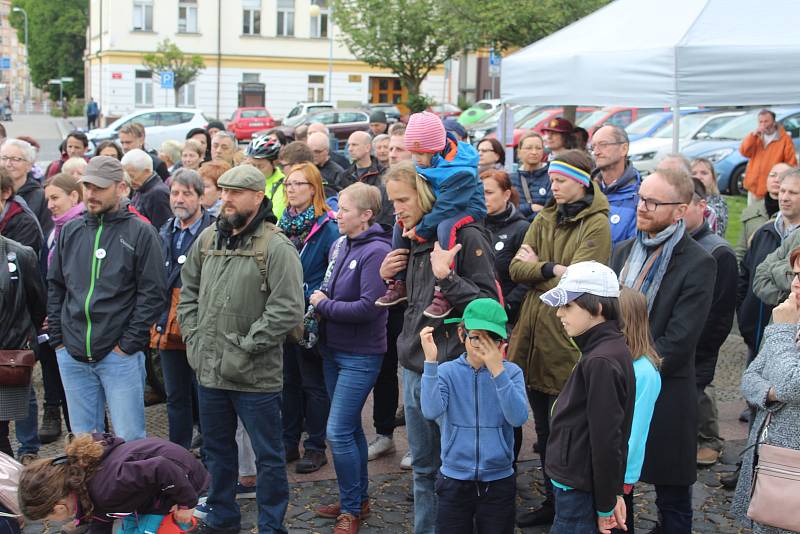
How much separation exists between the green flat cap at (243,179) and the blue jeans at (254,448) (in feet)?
3.58

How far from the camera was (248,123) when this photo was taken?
3656 cm

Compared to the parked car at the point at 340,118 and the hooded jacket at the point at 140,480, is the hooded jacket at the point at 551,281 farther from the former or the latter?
the parked car at the point at 340,118

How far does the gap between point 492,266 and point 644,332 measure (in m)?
0.85

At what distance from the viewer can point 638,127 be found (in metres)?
21.6

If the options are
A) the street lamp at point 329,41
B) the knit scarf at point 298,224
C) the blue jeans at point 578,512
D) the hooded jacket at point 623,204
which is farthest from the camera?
the street lamp at point 329,41

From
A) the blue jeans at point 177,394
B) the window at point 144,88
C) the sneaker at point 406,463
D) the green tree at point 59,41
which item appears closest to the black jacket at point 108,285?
the blue jeans at point 177,394

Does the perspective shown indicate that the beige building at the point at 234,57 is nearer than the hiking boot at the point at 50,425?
No

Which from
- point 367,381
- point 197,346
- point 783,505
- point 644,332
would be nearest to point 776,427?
point 783,505

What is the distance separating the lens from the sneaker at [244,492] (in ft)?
18.8

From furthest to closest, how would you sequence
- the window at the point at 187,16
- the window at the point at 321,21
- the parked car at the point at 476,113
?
the window at the point at 321,21 < the window at the point at 187,16 < the parked car at the point at 476,113

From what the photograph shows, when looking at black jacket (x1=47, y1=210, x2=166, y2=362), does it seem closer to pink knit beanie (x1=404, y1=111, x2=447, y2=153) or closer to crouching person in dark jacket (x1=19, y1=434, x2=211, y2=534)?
crouching person in dark jacket (x1=19, y1=434, x2=211, y2=534)

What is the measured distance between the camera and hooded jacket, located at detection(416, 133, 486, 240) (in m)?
4.54

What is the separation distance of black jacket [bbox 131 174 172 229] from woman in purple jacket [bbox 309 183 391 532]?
253cm

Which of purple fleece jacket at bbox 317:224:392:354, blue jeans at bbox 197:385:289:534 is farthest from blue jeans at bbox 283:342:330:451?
blue jeans at bbox 197:385:289:534
